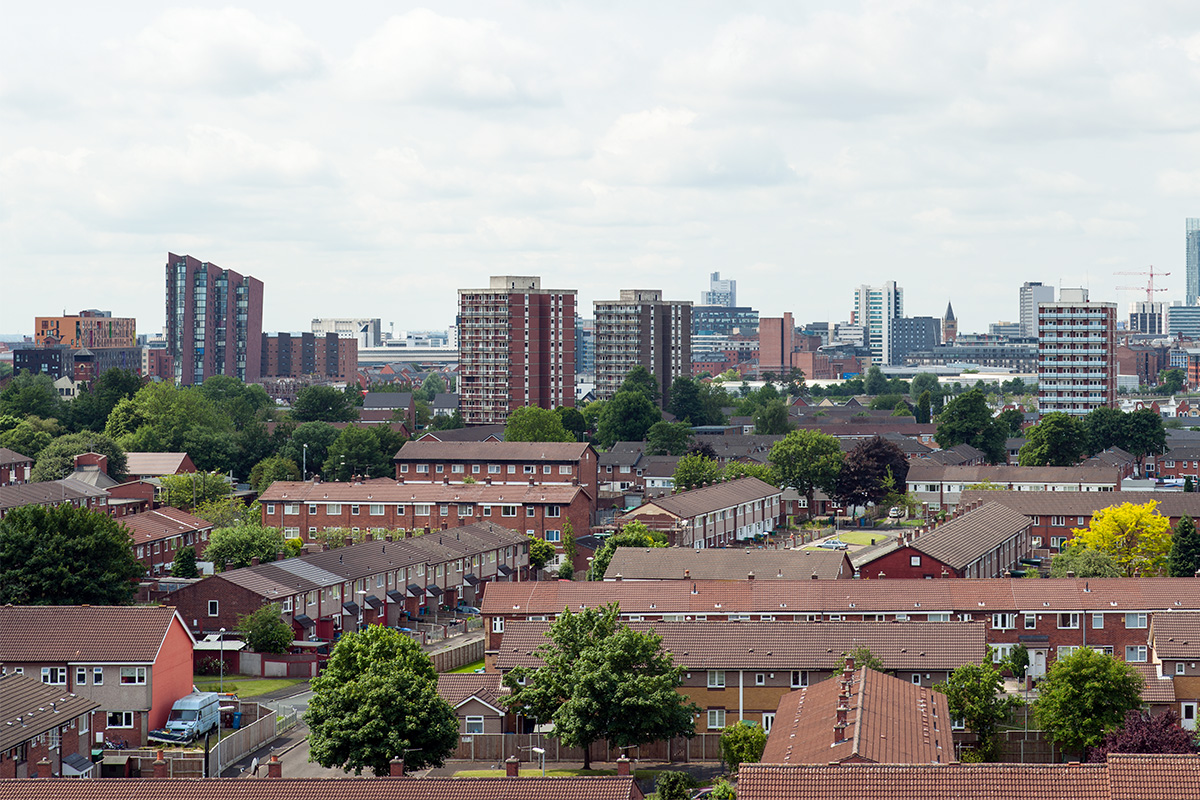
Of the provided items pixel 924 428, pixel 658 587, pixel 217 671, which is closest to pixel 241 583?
pixel 217 671

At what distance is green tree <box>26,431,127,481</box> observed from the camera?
333 feet

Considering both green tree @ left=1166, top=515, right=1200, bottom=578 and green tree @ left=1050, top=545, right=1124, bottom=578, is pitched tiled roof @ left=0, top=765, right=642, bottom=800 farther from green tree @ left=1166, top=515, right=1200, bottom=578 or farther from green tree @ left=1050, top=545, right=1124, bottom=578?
green tree @ left=1166, top=515, right=1200, bottom=578

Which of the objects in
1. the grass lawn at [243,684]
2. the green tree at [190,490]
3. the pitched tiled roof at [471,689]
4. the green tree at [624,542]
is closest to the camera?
the pitched tiled roof at [471,689]

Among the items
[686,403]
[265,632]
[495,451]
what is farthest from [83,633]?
[686,403]

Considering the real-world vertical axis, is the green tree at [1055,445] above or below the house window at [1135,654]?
above

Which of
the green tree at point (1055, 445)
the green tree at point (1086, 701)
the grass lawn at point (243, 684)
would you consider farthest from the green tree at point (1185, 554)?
the green tree at point (1055, 445)

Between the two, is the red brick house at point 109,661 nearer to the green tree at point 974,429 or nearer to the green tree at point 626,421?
the green tree at point 974,429

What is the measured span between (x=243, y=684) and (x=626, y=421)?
3398 inches

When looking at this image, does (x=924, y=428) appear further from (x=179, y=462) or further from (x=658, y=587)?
(x=658, y=587)

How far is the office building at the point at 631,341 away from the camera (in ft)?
607

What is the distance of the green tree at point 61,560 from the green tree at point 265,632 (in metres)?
5.78

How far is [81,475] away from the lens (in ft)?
329

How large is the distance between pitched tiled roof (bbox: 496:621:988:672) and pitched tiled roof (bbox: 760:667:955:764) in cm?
283

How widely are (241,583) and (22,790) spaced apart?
29.9 m
